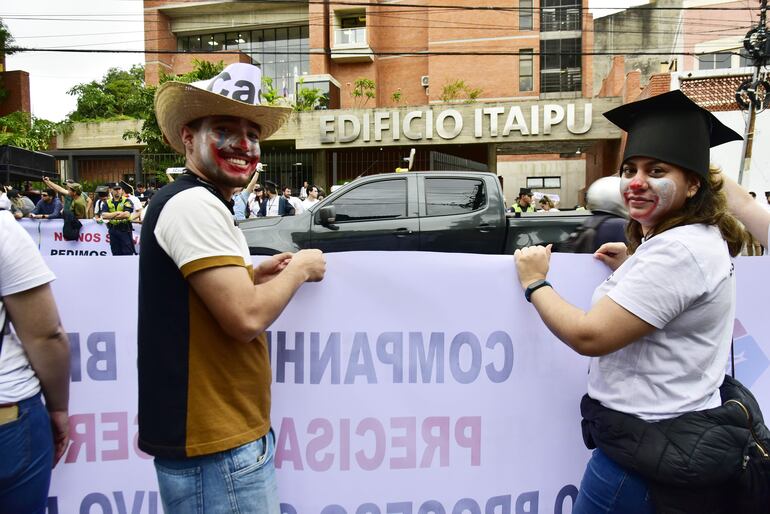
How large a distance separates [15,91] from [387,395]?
4776 centimetres

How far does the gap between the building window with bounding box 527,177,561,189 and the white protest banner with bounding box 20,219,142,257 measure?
2565 cm

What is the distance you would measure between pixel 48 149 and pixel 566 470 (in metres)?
34.5

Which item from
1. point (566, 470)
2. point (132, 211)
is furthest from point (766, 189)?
point (566, 470)

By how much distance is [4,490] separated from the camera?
1.34 meters

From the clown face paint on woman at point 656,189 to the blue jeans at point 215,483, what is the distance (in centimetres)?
117

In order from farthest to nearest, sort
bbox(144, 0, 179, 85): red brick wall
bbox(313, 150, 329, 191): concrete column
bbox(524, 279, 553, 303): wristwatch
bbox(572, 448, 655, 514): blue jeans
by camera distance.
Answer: bbox(144, 0, 179, 85): red brick wall
bbox(313, 150, 329, 191): concrete column
bbox(524, 279, 553, 303): wristwatch
bbox(572, 448, 655, 514): blue jeans

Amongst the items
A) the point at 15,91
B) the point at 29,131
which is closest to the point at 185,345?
the point at 29,131

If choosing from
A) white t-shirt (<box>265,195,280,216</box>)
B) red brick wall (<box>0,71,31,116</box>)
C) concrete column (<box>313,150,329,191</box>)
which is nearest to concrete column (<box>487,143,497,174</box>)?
concrete column (<box>313,150,329,191</box>)

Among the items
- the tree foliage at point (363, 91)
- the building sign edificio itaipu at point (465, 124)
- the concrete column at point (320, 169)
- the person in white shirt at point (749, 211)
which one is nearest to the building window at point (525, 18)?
the tree foliage at point (363, 91)

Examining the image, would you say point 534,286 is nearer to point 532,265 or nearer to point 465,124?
point 532,265

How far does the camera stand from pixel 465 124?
2327cm

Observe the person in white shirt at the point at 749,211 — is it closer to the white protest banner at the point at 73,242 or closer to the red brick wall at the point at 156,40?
the white protest banner at the point at 73,242

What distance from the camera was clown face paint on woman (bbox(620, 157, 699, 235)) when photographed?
142cm

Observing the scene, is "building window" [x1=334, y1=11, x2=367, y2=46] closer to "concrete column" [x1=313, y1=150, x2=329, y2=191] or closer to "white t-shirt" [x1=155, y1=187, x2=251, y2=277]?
"concrete column" [x1=313, y1=150, x2=329, y2=191]
